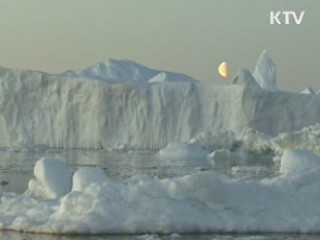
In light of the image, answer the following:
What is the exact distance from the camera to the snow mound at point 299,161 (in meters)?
11.5

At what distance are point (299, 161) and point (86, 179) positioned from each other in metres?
4.64

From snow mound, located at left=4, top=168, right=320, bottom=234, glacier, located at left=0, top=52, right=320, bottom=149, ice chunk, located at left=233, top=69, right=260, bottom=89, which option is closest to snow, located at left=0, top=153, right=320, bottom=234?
snow mound, located at left=4, top=168, right=320, bottom=234

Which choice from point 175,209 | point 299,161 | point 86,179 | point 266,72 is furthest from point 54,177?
point 266,72

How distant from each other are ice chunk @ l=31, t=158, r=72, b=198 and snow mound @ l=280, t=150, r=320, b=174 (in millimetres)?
3664

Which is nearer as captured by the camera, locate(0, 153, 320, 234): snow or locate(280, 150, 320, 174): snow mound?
locate(0, 153, 320, 234): snow

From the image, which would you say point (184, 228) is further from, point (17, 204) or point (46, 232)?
point (17, 204)

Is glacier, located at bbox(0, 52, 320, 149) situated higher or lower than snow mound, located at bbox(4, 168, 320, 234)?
lower

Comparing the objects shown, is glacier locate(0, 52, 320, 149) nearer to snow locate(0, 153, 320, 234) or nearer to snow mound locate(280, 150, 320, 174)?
snow mound locate(280, 150, 320, 174)

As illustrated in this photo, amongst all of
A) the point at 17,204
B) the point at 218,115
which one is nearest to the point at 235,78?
the point at 218,115

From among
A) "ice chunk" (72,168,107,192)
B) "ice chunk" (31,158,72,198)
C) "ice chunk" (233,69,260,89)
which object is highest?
"ice chunk" (72,168,107,192)

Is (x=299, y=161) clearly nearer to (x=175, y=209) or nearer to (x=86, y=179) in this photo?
(x=86, y=179)

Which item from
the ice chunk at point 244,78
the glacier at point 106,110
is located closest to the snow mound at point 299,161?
the glacier at point 106,110

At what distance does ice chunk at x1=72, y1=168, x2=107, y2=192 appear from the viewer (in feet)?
27.3

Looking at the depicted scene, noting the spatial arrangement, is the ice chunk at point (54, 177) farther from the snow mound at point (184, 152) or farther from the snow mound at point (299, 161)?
the snow mound at point (184, 152)
